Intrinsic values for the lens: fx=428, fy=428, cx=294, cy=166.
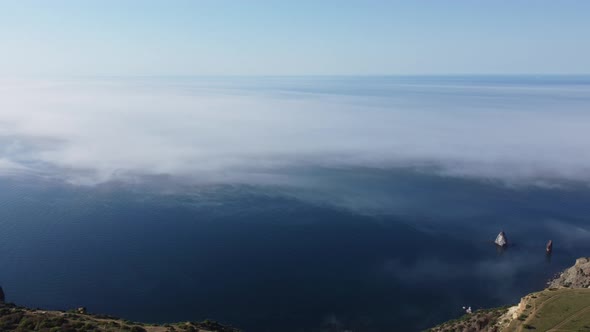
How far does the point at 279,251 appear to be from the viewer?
321ft

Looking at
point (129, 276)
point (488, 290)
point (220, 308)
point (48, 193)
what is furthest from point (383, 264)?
point (48, 193)

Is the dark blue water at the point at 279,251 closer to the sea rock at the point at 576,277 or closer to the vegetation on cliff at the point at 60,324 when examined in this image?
the sea rock at the point at 576,277

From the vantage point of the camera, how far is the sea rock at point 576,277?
72.4 m

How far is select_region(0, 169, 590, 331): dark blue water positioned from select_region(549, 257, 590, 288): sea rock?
15.4 feet

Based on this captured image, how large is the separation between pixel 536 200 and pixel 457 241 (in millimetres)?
50122

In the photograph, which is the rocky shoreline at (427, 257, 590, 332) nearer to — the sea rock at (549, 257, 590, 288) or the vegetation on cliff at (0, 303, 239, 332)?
the sea rock at (549, 257, 590, 288)

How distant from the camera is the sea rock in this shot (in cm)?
7244

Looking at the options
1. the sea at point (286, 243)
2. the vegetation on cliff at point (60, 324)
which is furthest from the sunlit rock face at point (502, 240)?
the vegetation on cliff at point (60, 324)

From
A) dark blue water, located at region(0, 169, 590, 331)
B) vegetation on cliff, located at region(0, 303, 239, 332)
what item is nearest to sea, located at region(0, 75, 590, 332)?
dark blue water, located at region(0, 169, 590, 331)

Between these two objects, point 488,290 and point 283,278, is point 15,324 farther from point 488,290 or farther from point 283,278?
point 488,290

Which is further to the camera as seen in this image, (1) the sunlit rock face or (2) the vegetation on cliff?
(1) the sunlit rock face

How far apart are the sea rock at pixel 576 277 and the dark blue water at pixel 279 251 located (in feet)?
15.4

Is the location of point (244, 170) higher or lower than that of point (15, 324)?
lower

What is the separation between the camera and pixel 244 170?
179375mm
